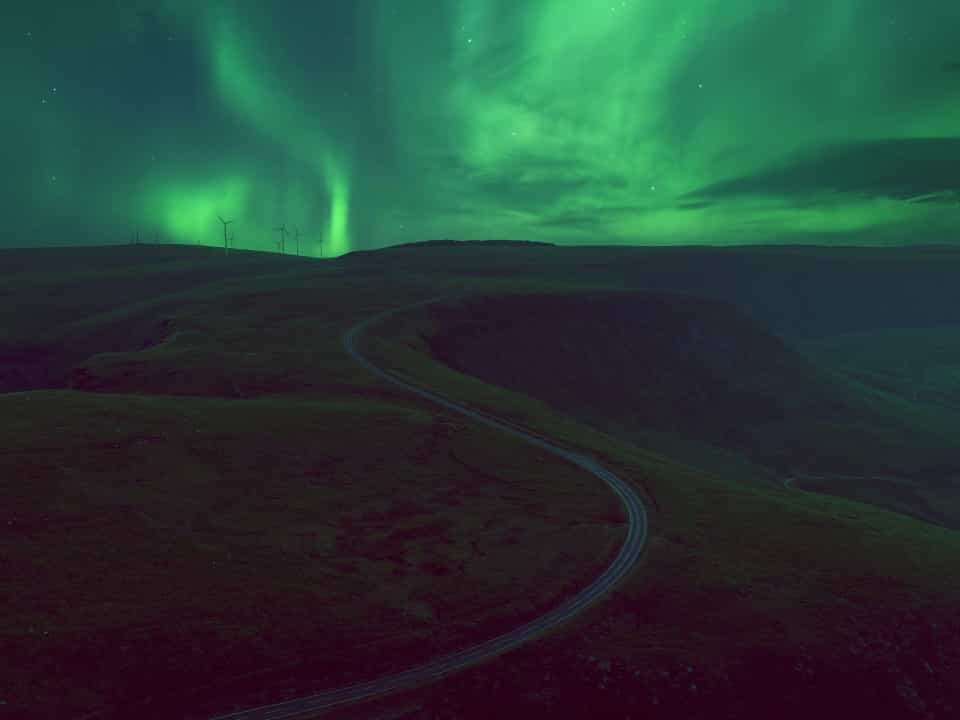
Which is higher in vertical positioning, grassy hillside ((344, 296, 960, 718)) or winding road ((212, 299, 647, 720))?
winding road ((212, 299, 647, 720))

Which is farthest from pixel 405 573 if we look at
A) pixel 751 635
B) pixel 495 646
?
pixel 751 635

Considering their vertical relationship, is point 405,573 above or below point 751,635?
above

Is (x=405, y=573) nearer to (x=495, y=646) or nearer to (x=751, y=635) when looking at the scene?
(x=495, y=646)

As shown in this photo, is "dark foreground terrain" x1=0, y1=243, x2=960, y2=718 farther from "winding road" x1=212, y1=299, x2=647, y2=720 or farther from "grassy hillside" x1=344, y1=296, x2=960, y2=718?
"winding road" x1=212, y1=299, x2=647, y2=720

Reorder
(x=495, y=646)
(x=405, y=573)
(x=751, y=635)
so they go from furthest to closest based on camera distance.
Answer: (x=405, y=573), (x=751, y=635), (x=495, y=646)

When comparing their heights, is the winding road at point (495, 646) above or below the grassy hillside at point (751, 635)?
above

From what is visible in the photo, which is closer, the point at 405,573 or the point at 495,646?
the point at 495,646

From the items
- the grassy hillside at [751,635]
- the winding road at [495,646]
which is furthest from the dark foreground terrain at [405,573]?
the winding road at [495,646]

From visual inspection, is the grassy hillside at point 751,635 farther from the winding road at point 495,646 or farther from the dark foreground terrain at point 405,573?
the winding road at point 495,646

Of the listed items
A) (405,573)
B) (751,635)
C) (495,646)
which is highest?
(405,573)

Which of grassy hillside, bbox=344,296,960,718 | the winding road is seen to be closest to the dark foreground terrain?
grassy hillside, bbox=344,296,960,718

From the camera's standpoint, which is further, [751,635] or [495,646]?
[751,635]

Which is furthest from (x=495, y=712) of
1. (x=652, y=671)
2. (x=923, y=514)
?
(x=923, y=514)

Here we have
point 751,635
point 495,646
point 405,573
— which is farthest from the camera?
point 405,573
